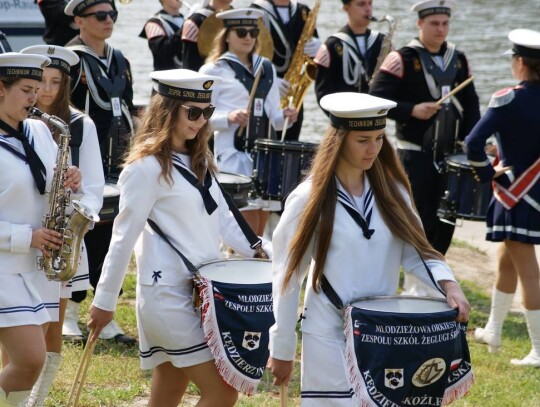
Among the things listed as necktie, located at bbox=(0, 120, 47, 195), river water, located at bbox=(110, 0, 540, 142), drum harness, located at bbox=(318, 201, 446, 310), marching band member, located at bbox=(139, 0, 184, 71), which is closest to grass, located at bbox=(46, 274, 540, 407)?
necktie, located at bbox=(0, 120, 47, 195)

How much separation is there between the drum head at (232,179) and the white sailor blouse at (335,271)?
10.4ft

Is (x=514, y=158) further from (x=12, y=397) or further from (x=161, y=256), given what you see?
(x=12, y=397)

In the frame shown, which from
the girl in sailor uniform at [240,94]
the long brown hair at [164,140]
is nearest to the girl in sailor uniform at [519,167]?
the girl in sailor uniform at [240,94]

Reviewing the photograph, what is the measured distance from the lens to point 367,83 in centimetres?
981

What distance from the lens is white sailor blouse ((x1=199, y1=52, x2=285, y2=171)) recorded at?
8.38 m

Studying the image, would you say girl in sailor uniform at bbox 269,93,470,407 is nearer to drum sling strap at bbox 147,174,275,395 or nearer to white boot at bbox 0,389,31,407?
drum sling strap at bbox 147,174,275,395

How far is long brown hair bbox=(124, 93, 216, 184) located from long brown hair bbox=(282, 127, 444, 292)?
0.68 metres

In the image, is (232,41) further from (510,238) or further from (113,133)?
(510,238)

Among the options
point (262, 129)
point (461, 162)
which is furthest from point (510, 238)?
point (262, 129)

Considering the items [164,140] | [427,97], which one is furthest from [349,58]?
[164,140]

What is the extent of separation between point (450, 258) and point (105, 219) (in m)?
4.35

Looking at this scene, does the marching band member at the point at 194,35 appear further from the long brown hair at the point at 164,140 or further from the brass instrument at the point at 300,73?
the long brown hair at the point at 164,140

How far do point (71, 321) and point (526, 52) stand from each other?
3.23 m

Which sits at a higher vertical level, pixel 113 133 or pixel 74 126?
pixel 74 126
